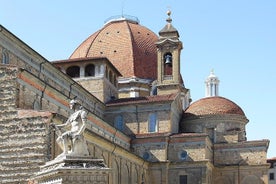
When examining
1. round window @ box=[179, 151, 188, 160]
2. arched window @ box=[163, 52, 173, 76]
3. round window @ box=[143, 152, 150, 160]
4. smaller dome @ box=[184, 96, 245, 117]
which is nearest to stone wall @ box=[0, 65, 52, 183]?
round window @ box=[143, 152, 150, 160]

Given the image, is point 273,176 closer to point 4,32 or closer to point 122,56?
point 122,56

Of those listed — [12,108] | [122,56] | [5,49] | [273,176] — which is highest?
[122,56]

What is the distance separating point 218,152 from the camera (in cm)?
6253

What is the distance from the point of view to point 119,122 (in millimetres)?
60625

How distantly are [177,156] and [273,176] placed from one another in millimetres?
31169

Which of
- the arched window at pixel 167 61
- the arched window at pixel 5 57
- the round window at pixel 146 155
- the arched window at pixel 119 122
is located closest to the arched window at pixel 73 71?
the arched window at pixel 119 122

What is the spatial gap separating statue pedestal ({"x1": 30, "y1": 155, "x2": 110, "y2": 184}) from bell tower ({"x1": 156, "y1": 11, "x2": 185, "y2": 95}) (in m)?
48.9

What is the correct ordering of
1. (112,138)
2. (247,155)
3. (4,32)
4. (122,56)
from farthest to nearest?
(122,56), (247,155), (112,138), (4,32)

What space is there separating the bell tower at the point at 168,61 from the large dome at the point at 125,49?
7.19 m

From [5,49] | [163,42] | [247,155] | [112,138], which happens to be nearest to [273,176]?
[247,155]

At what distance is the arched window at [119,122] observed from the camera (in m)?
60.4

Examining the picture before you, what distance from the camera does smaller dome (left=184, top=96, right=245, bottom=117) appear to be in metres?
63.9

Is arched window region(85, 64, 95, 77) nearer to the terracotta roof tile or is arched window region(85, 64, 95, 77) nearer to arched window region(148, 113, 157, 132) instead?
the terracotta roof tile

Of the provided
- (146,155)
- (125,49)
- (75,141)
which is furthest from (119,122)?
(75,141)
